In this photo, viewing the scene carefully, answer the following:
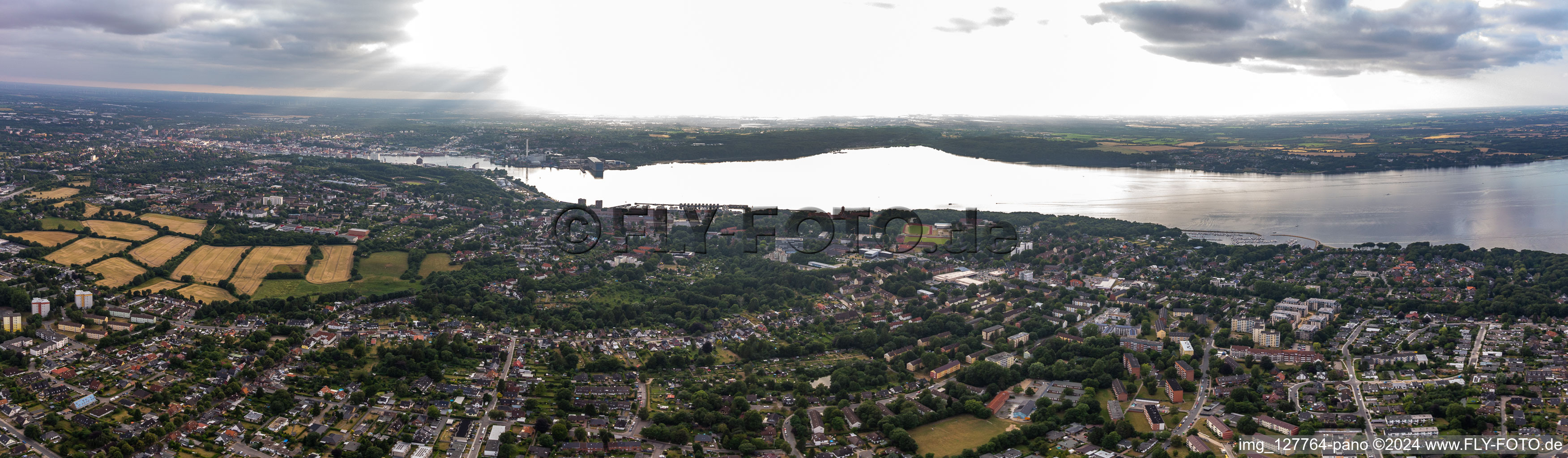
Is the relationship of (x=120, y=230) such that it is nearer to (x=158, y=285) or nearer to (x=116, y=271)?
(x=116, y=271)

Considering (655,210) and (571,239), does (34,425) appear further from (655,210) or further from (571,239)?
(655,210)

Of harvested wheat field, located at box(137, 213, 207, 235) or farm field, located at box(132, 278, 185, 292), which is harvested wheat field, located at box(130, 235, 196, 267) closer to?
harvested wheat field, located at box(137, 213, 207, 235)

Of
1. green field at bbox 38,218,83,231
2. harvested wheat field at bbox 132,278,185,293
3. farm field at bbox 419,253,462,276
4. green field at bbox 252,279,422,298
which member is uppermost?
green field at bbox 38,218,83,231

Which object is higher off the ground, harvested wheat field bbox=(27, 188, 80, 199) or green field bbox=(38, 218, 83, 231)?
harvested wheat field bbox=(27, 188, 80, 199)

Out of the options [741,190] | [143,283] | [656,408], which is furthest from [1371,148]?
[143,283]

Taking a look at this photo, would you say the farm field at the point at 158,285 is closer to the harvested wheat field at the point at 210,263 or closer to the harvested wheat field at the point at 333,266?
the harvested wheat field at the point at 210,263

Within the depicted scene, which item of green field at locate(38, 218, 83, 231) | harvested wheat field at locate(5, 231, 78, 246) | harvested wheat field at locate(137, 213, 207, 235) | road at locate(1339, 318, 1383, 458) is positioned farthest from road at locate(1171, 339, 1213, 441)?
green field at locate(38, 218, 83, 231)

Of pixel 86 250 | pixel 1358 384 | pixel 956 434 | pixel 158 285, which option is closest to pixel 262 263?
pixel 158 285
